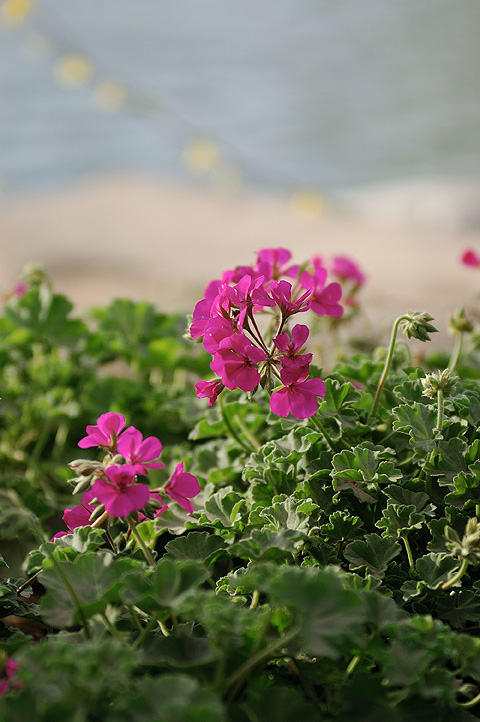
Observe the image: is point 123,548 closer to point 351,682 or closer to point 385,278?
point 351,682

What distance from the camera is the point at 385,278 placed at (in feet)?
10.9

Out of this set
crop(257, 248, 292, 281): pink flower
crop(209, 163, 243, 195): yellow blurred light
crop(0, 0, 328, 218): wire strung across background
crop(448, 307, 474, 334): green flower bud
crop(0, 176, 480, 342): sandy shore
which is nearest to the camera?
crop(257, 248, 292, 281): pink flower

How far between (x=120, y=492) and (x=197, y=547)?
17 cm

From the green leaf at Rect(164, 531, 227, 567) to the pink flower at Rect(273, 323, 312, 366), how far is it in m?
0.23

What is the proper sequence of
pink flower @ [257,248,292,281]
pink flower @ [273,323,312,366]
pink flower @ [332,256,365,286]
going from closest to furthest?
1. pink flower @ [273,323,312,366]
2. pink flower @ [257,248,292,281]
3. pink flower @ [332,256,365,286]

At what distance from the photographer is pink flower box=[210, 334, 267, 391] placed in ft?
2.87

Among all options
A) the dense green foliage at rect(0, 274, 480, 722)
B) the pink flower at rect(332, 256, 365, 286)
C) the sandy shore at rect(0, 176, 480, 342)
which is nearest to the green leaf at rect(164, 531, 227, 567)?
the dense green foliage at rect(0, 274, 480, 722)

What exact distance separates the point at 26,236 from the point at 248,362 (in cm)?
350

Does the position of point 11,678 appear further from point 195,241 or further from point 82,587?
point 195,241

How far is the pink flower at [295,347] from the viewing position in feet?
2.93

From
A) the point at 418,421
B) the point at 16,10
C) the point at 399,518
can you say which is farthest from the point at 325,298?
the point at 16,10

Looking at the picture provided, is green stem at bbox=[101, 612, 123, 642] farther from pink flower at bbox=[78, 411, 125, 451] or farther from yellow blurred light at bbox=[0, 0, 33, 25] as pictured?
yellow blurred light at bbox=[0, 0, 33, 25]

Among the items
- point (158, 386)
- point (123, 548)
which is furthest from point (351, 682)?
point (158, 386)

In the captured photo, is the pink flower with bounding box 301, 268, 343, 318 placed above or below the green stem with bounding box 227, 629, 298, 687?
above
